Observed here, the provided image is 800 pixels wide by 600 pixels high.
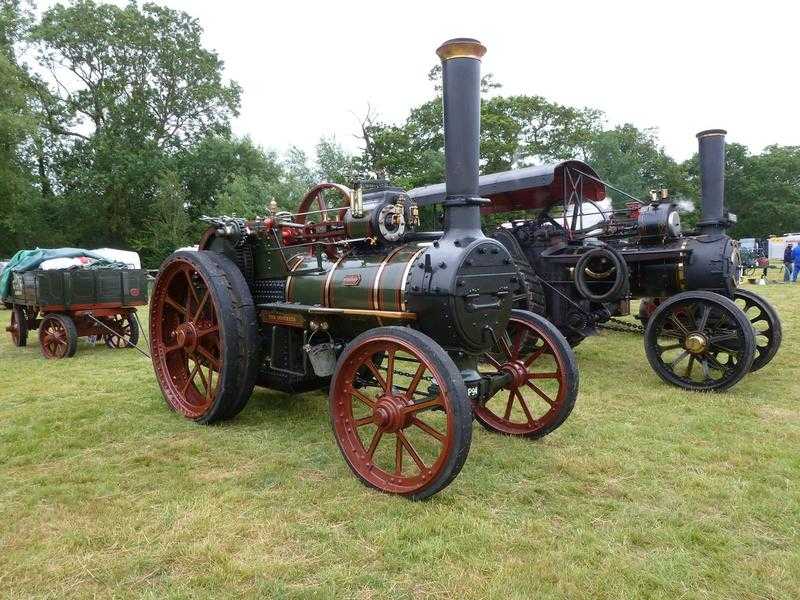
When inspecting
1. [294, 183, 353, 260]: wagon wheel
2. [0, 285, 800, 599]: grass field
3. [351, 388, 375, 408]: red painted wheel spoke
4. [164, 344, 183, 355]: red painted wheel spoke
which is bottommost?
[0, 285, 800, 599]: grass field

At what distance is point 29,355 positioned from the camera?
25.2 feet

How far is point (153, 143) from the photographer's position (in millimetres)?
25578

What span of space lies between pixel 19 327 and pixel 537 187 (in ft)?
24.1

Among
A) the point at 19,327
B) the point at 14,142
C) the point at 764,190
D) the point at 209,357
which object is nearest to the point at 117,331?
the point at 19,327

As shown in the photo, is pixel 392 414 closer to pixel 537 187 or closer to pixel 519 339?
pixel 519 339

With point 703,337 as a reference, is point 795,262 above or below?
above

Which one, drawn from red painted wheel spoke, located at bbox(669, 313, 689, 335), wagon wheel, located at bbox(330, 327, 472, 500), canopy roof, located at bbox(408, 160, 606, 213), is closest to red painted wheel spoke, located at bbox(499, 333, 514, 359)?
wagon wheel, located at bbox(330, 327, 472, 500)

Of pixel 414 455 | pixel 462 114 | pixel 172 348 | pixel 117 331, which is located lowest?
pixel 414 455

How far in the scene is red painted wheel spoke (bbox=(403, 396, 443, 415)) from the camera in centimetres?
276

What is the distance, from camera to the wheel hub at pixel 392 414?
291 cm

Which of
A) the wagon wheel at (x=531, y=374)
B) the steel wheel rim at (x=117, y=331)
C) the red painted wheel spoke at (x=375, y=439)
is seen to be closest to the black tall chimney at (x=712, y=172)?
the wagon wheel at (x=531, y=374)

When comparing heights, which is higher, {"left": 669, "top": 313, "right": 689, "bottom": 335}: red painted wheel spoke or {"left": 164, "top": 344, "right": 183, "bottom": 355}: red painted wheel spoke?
{"left": 669, "top": 313, "right": 689, "bottom": 335}: red painted wheel spoke

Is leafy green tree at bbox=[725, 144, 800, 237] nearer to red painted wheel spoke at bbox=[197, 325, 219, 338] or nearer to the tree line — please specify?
the tree line

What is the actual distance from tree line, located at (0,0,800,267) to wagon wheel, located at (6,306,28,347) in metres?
13.5
